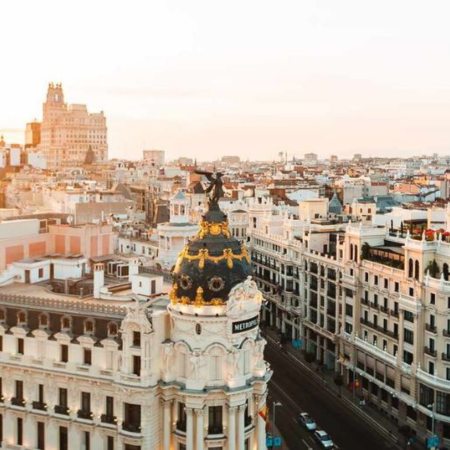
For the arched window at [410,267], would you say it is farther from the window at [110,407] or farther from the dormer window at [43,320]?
the dormer window at [43,320]

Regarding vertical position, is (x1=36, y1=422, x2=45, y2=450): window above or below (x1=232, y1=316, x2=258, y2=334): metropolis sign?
below

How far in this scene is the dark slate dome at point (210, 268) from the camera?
63.5 m

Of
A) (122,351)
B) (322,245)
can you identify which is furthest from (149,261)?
(122,351)

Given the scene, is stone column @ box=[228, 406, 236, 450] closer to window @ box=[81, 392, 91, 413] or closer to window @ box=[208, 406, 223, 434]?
window @ box=[208, 406, 223, 434]

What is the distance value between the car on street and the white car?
1.92 metres

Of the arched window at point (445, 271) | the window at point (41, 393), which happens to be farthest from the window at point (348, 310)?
the window at point (41, 393)

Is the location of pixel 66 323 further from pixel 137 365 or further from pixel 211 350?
pixel 211 350

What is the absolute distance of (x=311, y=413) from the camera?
88.9 meters

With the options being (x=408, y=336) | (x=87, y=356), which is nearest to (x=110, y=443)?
(x=87, y=356)

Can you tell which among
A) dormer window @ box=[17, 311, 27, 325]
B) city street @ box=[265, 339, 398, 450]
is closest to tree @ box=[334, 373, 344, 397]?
city street @ box=[265, 339, 398, 450]

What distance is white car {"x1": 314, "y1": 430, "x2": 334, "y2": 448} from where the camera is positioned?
3123 inches

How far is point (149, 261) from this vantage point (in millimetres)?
110875

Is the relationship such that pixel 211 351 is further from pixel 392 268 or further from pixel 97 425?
pixel 392 268

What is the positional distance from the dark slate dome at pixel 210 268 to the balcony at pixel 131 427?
11608 mm
